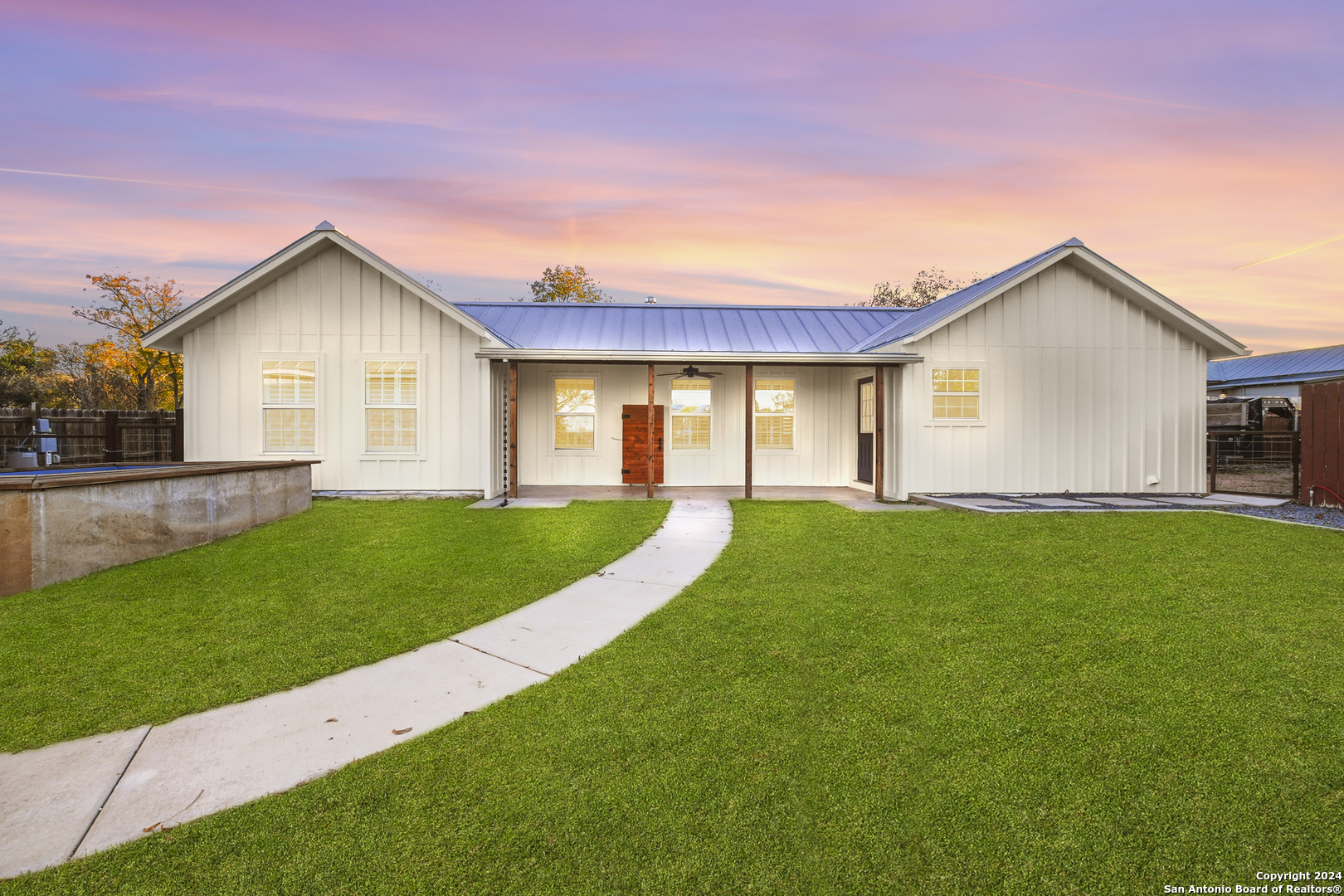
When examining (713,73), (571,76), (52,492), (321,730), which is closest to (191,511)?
(52,492)

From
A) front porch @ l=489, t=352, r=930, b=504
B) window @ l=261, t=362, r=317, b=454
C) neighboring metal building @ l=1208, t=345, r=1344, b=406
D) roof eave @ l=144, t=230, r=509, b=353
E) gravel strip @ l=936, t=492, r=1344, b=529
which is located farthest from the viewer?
neighboring metal building @ l=1208, t=345, r=1344, b=406

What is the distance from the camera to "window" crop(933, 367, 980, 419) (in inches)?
452

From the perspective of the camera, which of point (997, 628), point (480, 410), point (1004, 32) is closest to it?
point (997, 628)

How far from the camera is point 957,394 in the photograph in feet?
37.7

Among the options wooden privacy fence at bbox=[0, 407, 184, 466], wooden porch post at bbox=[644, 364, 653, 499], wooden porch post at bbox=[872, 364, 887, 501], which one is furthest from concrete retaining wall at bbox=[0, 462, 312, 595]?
wooden porch post at bbox=[872, 364, 887, 501]

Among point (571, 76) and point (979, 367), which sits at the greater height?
point (571, 76)

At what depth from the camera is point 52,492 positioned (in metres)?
5.36

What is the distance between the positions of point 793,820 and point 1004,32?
542 inches

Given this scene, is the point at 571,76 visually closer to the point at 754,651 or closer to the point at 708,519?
the point at 708,519

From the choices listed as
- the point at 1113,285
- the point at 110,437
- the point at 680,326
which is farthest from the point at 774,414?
the point at 110,437

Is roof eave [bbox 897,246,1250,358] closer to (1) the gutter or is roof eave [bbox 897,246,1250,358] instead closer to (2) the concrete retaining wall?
(1) the gutter

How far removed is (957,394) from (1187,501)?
4657 mm

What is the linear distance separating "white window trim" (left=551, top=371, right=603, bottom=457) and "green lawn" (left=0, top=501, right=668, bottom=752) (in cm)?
520

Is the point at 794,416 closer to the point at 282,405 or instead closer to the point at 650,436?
the point at 650,436
